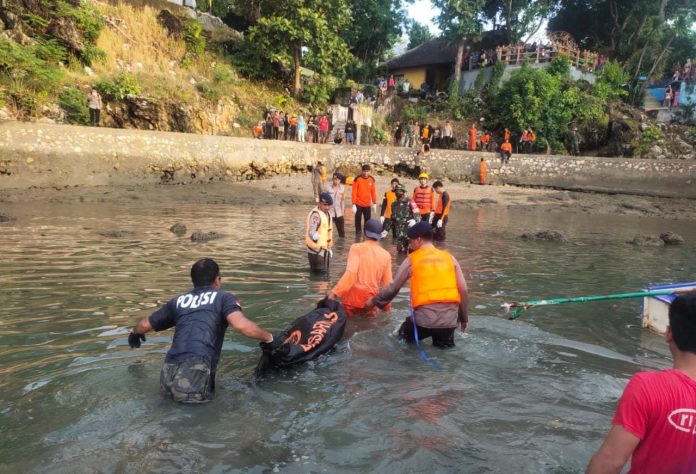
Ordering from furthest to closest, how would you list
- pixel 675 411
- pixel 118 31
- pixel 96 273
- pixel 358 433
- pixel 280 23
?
pixel 280 23, pixel 118 31, pixel 96 273, pixel 358 433, pixel 675 411

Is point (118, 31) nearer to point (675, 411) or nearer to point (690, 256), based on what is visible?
point (690, 256)

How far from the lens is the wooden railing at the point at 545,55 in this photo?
31.5m

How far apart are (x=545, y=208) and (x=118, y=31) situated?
68.3 feet

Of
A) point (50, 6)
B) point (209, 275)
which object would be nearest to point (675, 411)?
point (209, 275)

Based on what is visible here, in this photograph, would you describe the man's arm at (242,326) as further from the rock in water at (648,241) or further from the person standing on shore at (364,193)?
the rock in water at (648,241)

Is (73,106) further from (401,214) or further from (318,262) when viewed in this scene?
(318,262)

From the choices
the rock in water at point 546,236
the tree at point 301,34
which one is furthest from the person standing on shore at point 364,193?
the tree at point 301,34

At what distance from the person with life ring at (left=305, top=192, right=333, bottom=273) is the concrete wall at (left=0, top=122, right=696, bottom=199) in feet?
38.4

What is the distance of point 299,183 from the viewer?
21.2 m

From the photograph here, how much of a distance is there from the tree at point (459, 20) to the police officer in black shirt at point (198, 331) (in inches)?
1250

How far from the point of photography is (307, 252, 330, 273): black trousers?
340 inches

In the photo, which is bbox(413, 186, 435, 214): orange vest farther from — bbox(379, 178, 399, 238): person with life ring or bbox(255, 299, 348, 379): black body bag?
bbox(255, 299, 348, 379): black body bag

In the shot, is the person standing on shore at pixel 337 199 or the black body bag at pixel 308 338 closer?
the black body bag at pixel 308 338

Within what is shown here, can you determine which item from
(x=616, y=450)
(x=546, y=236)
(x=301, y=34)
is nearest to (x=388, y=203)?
(x=546, y=236)
